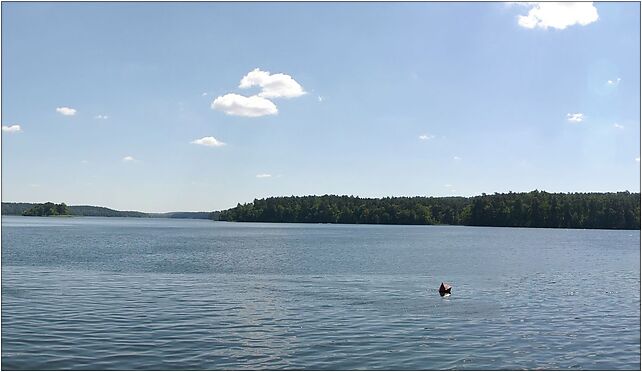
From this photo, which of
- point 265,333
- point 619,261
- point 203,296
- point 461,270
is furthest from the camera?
point 619,261

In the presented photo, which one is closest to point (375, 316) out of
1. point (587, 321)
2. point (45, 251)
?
point (587, 321)

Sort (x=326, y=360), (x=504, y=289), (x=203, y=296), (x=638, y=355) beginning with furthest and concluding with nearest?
(x=504, y=289) → (x=203, y=296) → (x=638, y=355) → (x=326, y=360)

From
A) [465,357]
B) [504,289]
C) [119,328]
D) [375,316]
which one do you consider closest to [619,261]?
[504,289]

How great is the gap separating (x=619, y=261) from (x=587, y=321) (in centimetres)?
4183

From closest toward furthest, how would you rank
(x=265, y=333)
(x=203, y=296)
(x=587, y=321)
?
(x=265, y=333) < (x=587, y=321) < (x=203, y=296)

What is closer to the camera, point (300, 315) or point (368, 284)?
point (300, 315)

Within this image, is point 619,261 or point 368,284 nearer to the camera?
point 368,284

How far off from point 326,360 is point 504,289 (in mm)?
23595

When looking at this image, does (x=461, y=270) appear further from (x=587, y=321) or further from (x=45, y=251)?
(x=45, y=251)

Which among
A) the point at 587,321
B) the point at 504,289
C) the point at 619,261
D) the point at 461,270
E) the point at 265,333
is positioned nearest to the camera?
the point at 265,333

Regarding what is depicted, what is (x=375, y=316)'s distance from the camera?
3028 cm

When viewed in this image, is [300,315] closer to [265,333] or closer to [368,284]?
[265,333]

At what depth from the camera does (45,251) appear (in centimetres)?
7012

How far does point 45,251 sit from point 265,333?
5271cm
